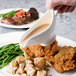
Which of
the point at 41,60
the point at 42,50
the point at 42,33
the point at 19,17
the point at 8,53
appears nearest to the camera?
the point at 42,33

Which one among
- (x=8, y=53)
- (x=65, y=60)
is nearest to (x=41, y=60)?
(x=65, y=60)

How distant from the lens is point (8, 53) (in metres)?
2.53

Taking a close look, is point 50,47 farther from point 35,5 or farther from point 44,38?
point 35,5

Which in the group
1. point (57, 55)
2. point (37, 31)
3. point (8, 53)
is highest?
point (37, 31)

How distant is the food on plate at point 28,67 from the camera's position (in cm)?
214

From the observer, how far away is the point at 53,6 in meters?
2.14

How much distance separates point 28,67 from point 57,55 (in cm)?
36

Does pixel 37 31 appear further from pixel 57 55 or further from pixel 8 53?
pixel 8 53

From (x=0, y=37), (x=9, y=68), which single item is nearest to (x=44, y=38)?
(x=9, y=68)

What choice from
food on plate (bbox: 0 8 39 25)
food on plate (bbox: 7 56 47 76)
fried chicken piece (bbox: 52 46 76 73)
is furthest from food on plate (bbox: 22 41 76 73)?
food on plate (bbox: 0 8 39 25)

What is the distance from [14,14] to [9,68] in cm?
165

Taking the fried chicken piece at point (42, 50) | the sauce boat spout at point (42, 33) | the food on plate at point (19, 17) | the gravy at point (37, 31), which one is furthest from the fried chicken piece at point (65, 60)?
the food on plate at point (19, 17)

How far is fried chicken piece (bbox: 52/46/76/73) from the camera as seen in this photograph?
2148mm

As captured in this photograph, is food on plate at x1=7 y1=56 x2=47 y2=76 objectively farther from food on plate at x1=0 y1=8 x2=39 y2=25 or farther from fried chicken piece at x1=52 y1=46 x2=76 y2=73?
food on plate at x1=0 y1=8 x2=39 y2=25
